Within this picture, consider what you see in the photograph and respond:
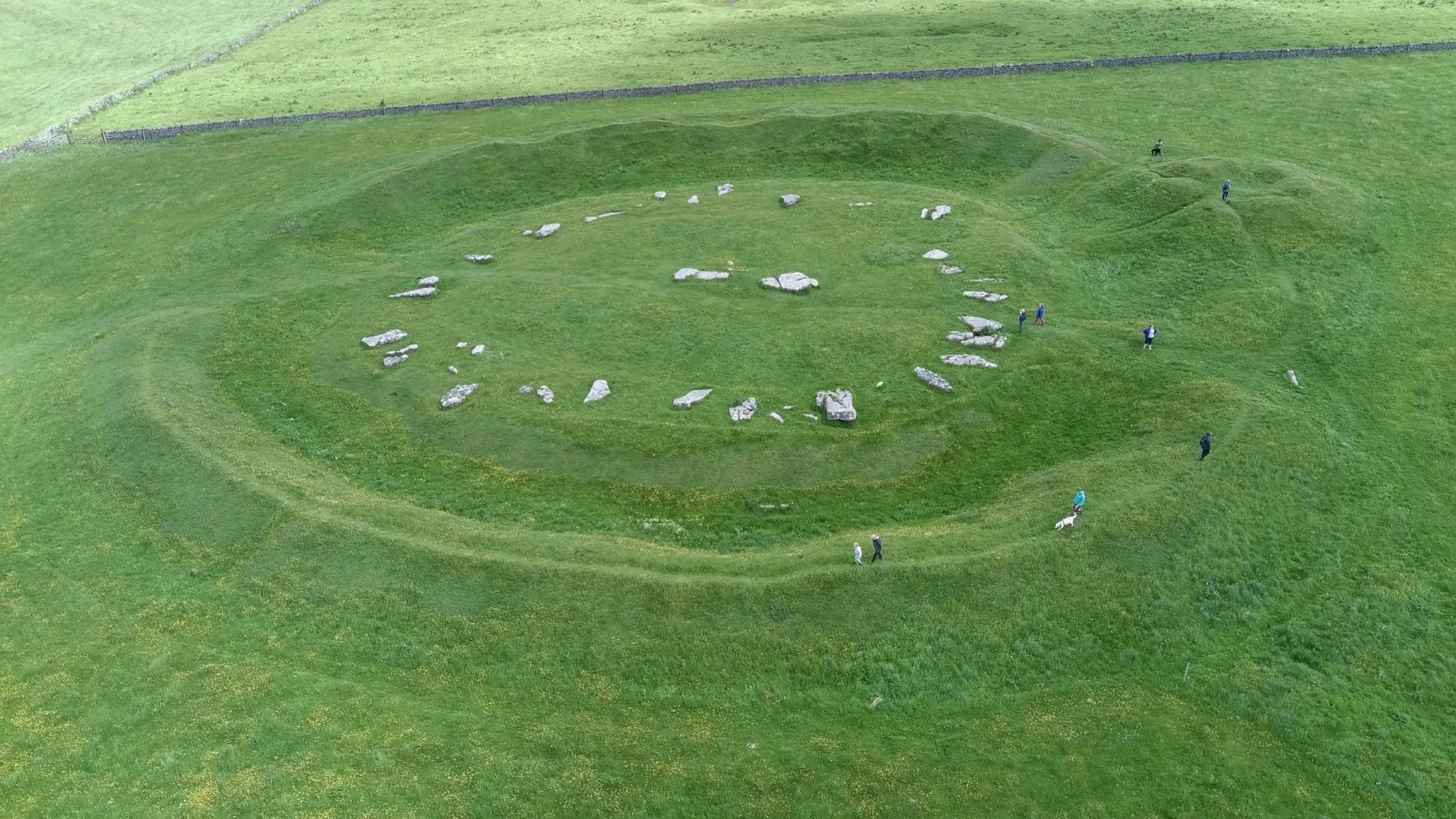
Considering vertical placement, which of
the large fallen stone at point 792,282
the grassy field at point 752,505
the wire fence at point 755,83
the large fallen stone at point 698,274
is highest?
the wire fence at point 755,83

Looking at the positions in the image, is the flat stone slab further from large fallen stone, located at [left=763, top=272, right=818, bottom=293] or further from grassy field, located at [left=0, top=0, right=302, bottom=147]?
grassy field, located at [left=0, top=0, right=302, bottom=147]

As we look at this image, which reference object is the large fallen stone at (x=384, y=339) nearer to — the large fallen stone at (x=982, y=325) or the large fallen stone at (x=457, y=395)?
the large fallen stone at (x=457, y=395)

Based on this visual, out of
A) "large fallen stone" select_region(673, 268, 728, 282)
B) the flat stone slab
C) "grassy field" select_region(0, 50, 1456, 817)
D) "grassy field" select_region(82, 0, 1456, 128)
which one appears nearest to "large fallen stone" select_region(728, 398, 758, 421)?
"grassy field" select_region(0, 50, 1456, 817)

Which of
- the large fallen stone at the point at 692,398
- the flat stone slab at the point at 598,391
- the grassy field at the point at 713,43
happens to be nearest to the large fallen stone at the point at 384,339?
the flat stone slab at the point at 598,391

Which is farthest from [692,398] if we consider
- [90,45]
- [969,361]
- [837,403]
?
[90,45]

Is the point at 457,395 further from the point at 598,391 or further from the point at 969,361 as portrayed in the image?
the point at 969,361

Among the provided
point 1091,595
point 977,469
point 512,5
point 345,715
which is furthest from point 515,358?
point 512,5

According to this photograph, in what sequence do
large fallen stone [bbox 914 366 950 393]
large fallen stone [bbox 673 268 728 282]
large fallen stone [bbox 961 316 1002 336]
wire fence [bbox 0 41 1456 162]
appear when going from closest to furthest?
large fallen stone [bbox 914 366 950 393] → large fallen stone [bbox 961 316 1002 336] → large fallen stone [bbox 673 268 728 282] → wire fence [bbox 0 41 1456 162]
